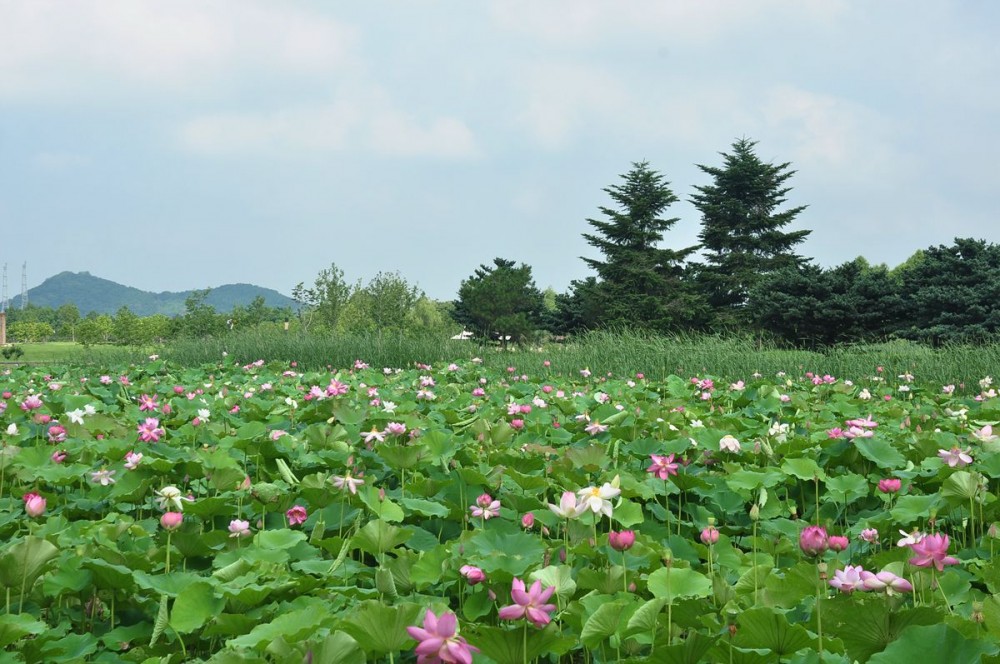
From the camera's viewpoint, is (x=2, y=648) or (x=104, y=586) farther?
(x=104, y=586)

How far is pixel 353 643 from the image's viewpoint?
1.31 meters

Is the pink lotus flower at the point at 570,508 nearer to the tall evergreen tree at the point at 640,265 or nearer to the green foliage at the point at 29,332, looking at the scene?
the tall evergreen tree at the point at 640,265

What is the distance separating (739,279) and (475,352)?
990 inches

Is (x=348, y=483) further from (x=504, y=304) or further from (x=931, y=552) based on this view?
(x=504, y=304)

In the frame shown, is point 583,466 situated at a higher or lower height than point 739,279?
lower

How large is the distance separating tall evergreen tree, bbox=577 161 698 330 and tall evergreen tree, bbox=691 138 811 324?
1562mm

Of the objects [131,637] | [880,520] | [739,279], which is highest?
[739,279]

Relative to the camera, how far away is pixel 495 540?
195cm

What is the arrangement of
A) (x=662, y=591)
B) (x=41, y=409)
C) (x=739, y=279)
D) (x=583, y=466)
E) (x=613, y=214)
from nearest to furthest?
(x=662, y=591)
(x=583, y=466)
(x=41, y=409)
(x=739, y=279)
(x=613, y=214)

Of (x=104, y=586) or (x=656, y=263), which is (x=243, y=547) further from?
(x=656, y=263)

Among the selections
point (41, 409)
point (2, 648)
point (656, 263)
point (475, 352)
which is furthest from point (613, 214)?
point (2, 648)

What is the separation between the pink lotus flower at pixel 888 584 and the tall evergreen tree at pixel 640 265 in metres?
32.9

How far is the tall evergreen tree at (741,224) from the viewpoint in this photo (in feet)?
124

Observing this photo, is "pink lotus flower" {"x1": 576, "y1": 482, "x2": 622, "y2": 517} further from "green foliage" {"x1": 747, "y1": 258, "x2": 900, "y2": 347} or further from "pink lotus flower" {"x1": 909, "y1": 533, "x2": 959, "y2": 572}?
"green foliage" {"x1": 747, "y1": 258, "x2": 900, "y2": 347}
